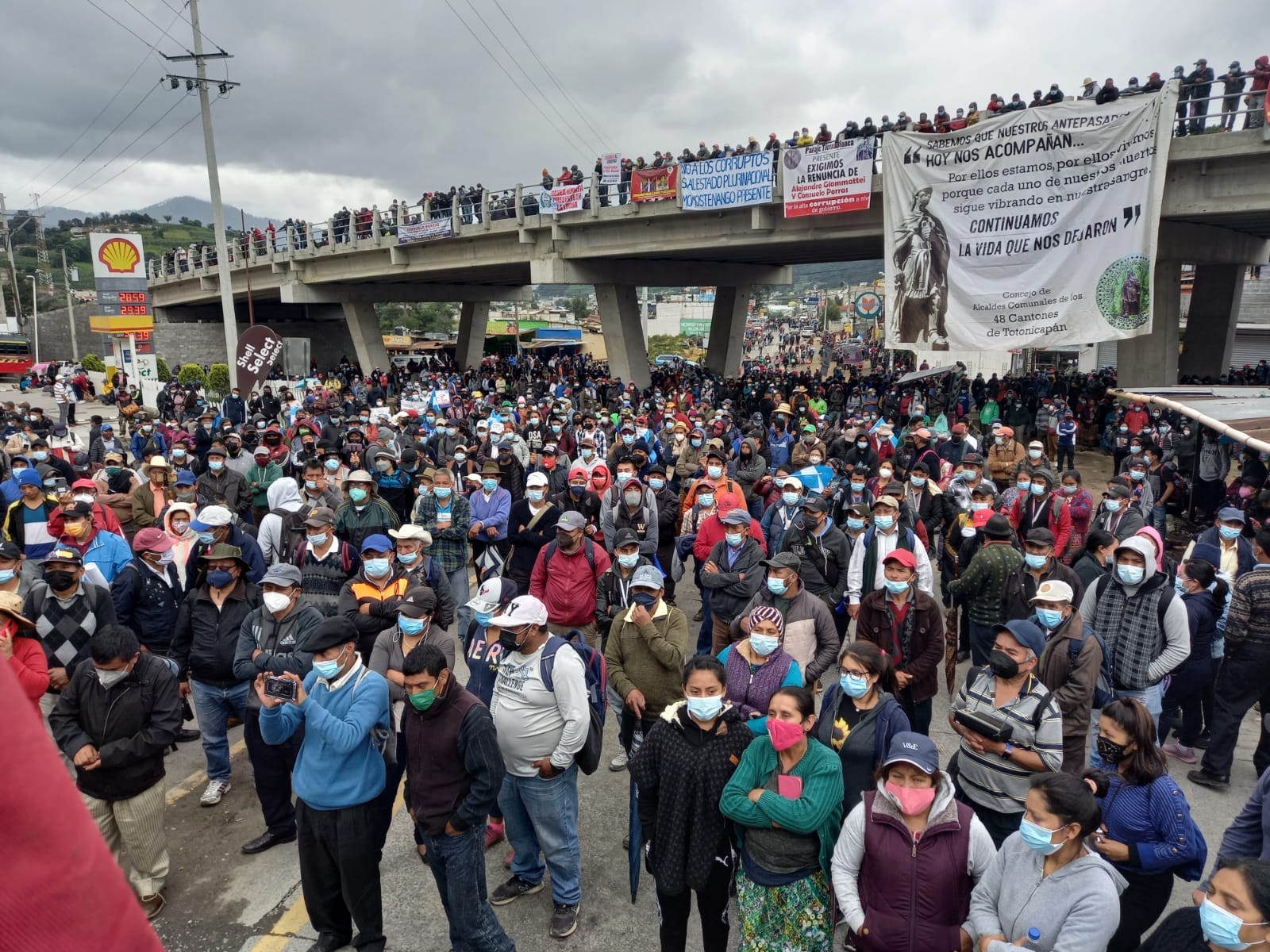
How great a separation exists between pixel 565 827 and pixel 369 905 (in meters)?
1.01

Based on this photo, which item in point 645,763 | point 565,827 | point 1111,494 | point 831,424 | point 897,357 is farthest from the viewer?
point 897,357

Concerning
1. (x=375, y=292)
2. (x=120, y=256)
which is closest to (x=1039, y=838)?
(x=120, y=256)

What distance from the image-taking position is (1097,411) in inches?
810

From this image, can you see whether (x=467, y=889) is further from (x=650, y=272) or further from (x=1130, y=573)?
(x=650, y=272)

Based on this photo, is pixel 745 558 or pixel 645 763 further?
pixel 745 558

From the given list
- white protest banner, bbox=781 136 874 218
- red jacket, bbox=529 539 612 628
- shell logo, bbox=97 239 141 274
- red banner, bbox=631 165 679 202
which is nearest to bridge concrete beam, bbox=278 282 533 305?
shell logo, bbox=97 239 141 274

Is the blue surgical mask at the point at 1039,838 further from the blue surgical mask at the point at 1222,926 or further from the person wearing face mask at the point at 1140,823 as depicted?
the person wearing face mask at the point at 1140,823

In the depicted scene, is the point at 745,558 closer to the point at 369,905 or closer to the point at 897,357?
the point at 369,905

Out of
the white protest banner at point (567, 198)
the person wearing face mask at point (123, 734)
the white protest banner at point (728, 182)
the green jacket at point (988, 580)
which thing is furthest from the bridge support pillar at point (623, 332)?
the person wearing face mask at point (123, 734)

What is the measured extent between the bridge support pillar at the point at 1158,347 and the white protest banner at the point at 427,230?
2093 cm

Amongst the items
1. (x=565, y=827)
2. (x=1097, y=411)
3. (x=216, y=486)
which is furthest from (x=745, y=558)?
(x=1097, y=411)

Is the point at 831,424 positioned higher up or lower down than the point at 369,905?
higher up

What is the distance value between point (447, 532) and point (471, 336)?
114 feet

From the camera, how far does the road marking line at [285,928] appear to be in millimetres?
4059
